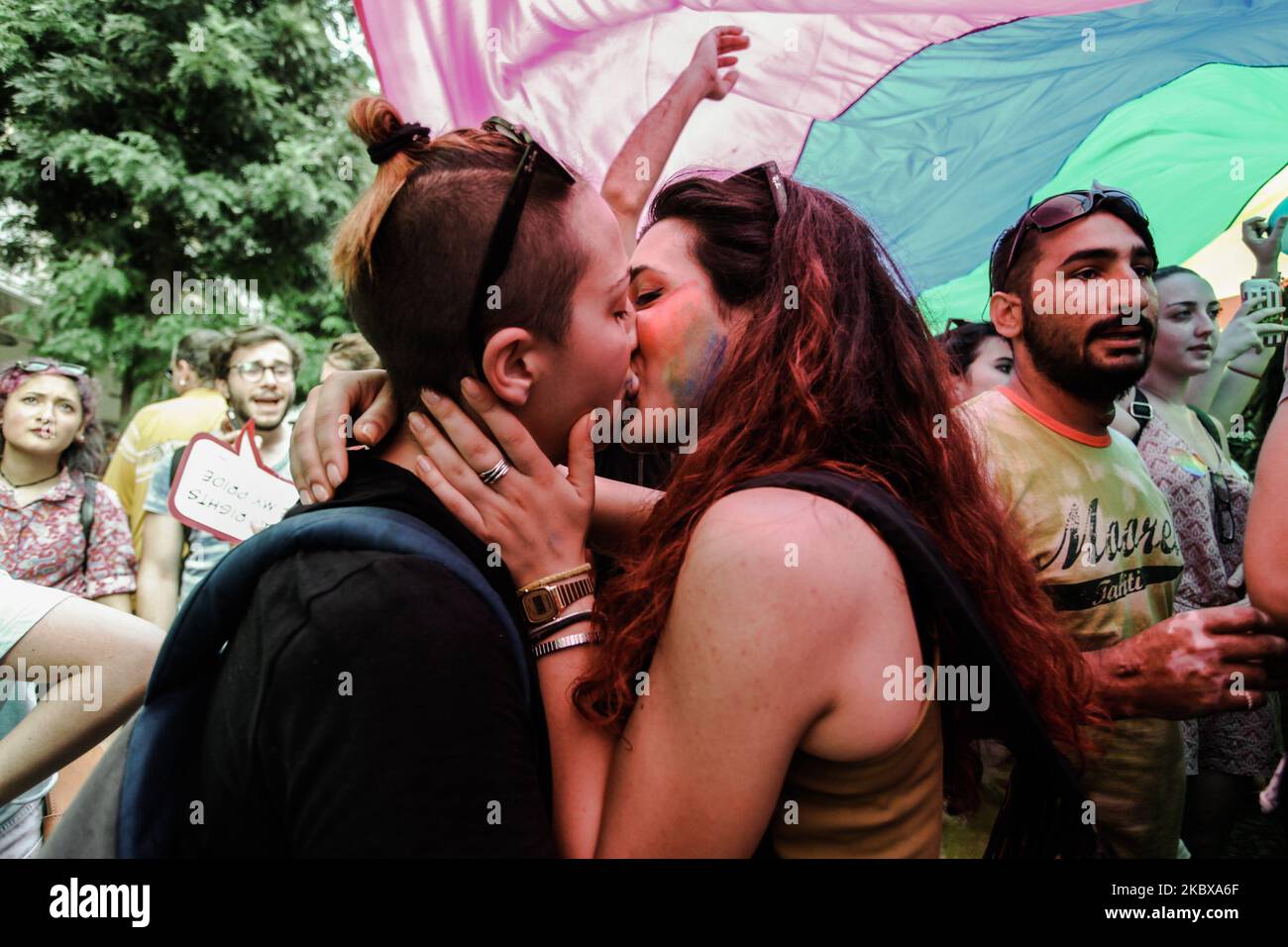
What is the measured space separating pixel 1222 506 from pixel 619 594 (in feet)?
10.1

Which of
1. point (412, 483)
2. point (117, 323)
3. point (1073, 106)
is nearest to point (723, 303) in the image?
point (412, 483)

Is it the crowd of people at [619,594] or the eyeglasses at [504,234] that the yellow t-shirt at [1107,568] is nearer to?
the crowd of people at [619,594]

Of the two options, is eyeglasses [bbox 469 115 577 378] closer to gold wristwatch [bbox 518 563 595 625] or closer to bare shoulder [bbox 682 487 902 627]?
gold wristwatch [bbox 518 563 595 625]

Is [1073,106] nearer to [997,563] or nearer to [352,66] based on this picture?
[997,563]

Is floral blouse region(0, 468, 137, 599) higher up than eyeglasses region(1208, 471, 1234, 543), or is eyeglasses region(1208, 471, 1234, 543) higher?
floral blouse region(0, 468, 137, 599)

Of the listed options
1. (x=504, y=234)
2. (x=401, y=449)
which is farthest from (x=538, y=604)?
(x=504, y=234)

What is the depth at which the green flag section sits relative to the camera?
2.66 meters

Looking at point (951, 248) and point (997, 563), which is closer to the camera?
point (997, 563)

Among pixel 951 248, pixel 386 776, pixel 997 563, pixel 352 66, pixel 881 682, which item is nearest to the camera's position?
pixel 386 776

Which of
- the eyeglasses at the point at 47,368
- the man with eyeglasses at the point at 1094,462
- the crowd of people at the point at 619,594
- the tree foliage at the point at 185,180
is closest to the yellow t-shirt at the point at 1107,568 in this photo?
the man with eyeglasses at the point at 1094,462

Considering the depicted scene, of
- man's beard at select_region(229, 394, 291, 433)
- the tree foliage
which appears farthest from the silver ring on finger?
the tree foliage

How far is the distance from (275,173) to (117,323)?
267cm

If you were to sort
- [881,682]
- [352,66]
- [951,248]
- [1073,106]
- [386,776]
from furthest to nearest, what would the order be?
[352,66]
[951,248]
[1073,106]
[881,682]
[386,776]
